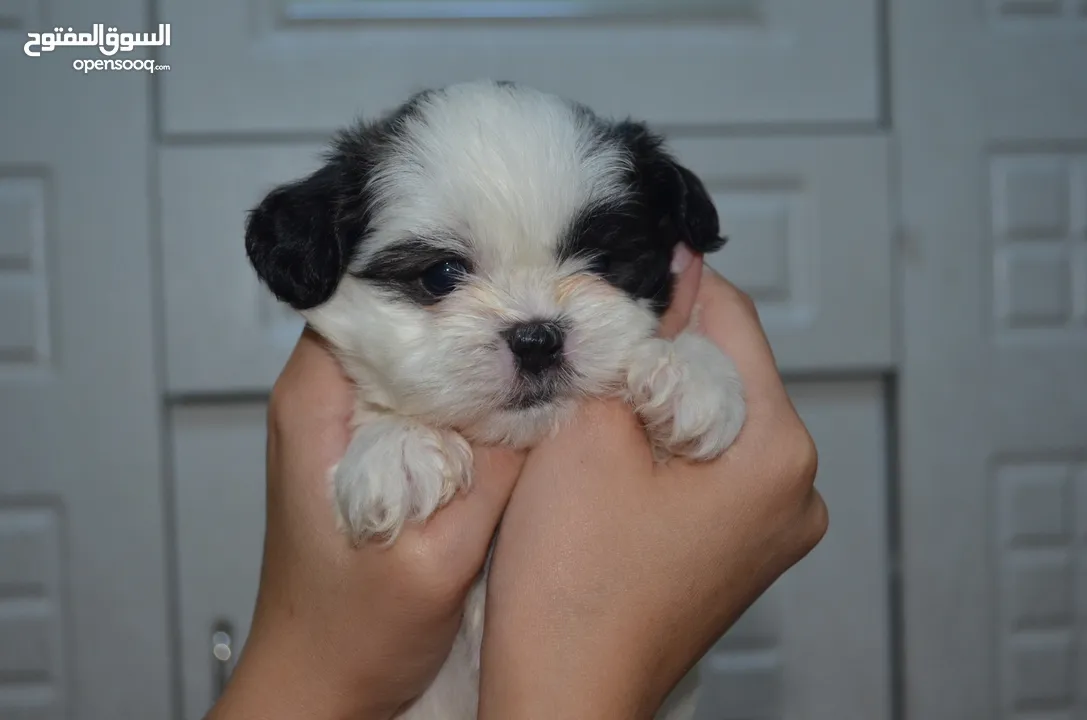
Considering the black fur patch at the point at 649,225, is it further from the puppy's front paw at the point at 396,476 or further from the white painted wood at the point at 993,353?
the white painted wood at the point at 993,353

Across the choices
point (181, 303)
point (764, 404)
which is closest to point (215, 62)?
point (181, 303)

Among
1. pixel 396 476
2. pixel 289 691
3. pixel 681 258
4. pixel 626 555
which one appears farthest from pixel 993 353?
pixel 289 691

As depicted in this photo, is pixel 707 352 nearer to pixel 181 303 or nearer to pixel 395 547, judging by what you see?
pixel 395 547

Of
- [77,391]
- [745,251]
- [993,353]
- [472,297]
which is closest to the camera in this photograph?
[472,297]

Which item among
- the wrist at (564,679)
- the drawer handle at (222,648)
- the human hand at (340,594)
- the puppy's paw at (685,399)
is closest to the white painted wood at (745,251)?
the drawer handle at (222,648)

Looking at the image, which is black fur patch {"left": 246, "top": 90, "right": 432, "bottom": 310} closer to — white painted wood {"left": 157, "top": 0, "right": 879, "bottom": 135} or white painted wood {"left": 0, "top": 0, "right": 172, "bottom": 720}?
white painted wood {"left": 157, "top": 0, "right": 879, "bottom": 135}

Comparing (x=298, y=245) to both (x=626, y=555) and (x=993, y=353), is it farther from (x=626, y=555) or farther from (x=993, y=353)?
(x=993, y=353)
